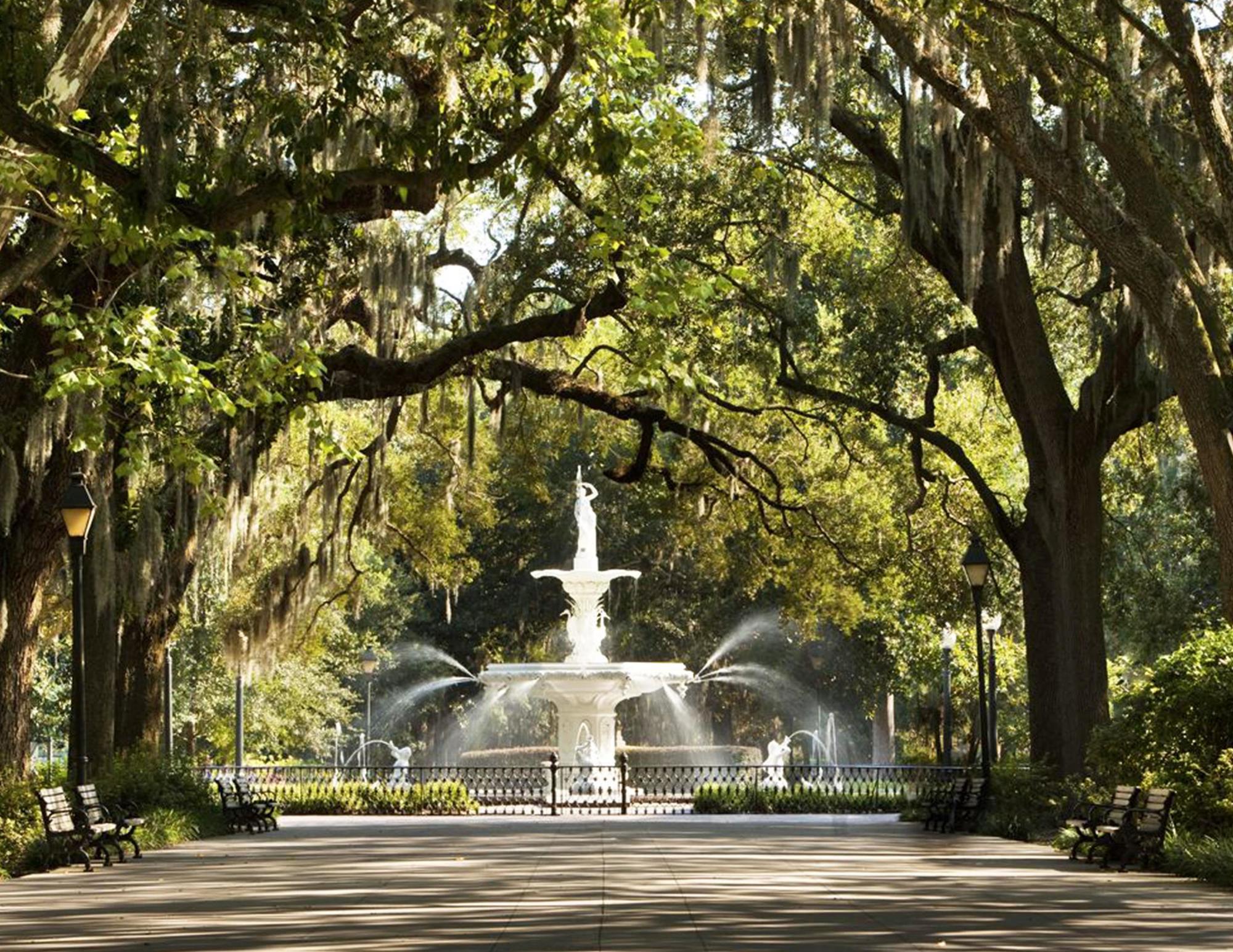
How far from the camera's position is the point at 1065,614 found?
2292cm

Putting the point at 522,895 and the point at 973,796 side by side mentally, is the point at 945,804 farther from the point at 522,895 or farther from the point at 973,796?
the point at 522,895

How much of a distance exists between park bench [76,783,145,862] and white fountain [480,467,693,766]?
1540cm

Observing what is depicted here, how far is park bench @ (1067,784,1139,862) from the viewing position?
17.8 m

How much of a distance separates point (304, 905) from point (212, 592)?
24466mm

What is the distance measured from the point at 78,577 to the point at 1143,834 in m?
10.8

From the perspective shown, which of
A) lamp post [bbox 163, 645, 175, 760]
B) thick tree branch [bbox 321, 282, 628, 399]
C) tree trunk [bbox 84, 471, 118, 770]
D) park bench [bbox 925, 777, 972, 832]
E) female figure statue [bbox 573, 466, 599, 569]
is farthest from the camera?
female figure statue [bbox 573, 466, 599, 569]

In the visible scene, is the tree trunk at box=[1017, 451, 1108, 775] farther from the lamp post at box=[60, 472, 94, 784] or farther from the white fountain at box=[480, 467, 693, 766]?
the white fountain at box=[480, 467, 693, 766]

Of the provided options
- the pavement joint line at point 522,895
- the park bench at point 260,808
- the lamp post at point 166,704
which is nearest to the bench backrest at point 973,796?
the pavement joint line at point 522,895

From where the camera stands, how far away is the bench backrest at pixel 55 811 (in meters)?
18.2

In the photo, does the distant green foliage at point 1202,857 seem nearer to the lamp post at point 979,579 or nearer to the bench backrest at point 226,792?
the lamp post at point 979,579

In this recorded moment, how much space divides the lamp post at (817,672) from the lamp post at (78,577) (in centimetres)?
3490

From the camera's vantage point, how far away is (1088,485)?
75.9ft

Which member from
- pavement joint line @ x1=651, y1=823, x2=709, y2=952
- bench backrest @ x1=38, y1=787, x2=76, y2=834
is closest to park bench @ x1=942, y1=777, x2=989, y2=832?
pavement joint line @ x1=651, y1=823, x2=709, y2=952

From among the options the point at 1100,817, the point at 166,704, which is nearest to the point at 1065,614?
the point at 1100,817
